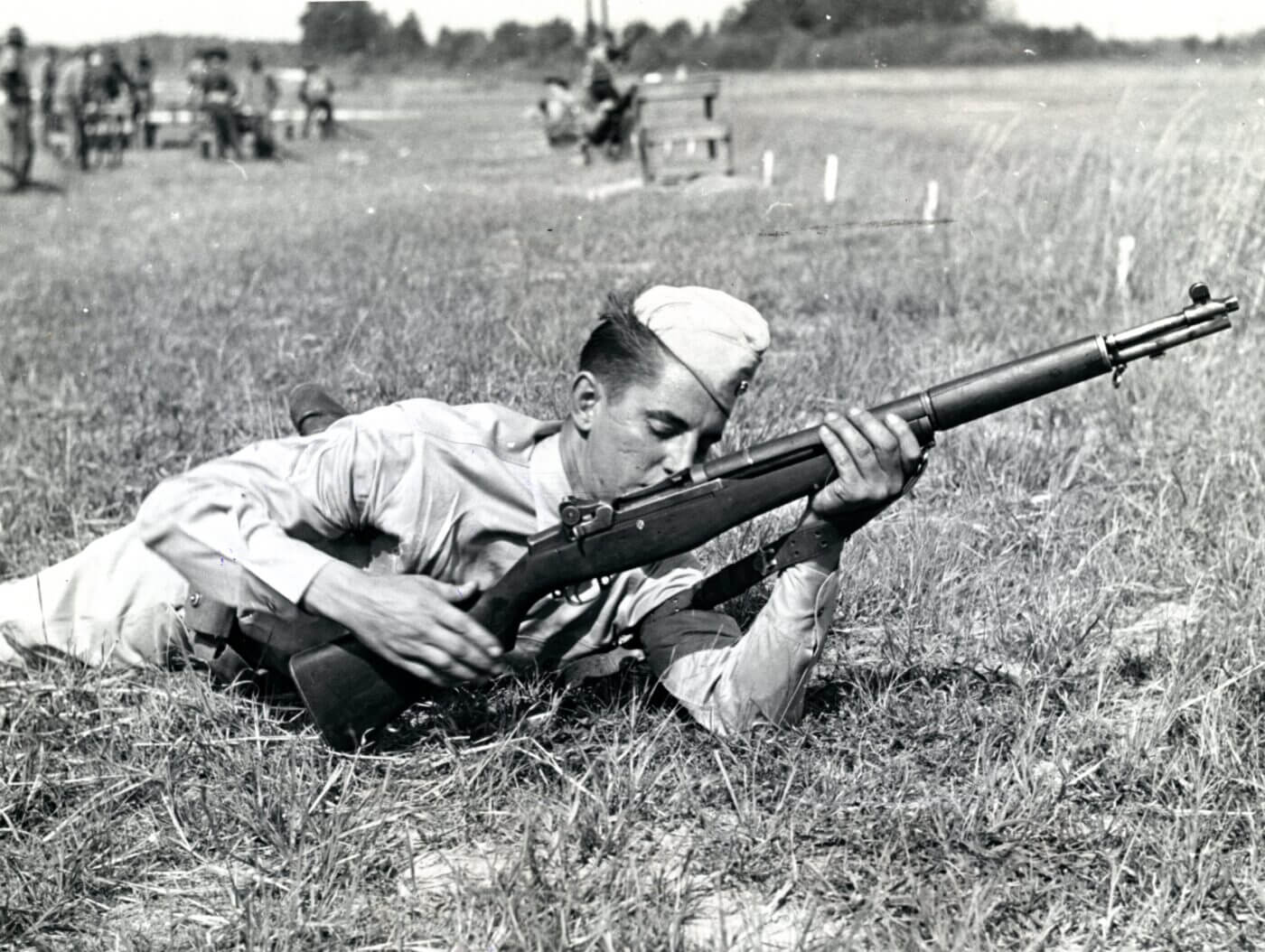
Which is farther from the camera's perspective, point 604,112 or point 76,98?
point 604,112

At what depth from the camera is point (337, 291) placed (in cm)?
845

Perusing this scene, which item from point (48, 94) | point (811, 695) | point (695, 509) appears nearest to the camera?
point (695, 509)

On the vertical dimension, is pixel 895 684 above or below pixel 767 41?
below

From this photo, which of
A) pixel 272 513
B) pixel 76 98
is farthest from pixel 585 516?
pixel 76 98

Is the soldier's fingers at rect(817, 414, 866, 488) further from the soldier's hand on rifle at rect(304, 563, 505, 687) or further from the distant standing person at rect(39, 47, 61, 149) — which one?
the distant standing person at rect(39, 47, 61, 149)

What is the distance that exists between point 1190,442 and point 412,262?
18.6 feet

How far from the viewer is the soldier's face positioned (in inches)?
119

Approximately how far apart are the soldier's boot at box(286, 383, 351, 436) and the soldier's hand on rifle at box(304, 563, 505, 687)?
1090mm

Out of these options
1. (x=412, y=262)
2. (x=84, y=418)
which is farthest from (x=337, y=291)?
(x=84, y=418)

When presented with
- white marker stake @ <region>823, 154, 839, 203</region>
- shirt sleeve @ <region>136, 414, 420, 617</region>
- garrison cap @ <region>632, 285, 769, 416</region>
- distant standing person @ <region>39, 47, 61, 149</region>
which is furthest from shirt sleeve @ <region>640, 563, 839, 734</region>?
distant standing person @ <region>39, 47, 61, 149</region>

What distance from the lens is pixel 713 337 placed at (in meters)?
3.03

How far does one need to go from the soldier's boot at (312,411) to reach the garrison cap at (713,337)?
134 centimetres

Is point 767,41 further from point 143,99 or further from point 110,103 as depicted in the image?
point 110,103

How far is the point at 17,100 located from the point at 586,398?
58.8 ft
